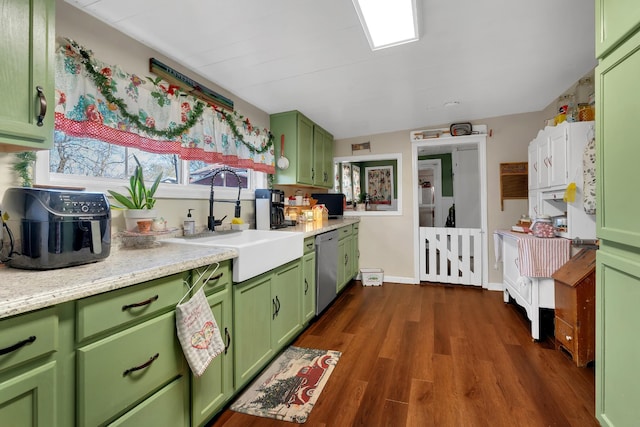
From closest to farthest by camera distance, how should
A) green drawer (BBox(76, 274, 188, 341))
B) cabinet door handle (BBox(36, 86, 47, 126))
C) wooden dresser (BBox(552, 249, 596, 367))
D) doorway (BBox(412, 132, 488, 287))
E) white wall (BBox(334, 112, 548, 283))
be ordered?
green drawer (BBox(76, 274, 188, 341)) < cabinet door handle (BBox(36, 86, 47, 126)) < wooden dresser (BBox(552, 249, 596, 367)) < white wall (BBox(334, 112, 548, 283)) < doorway (BBox(412, 132, 488, 287))

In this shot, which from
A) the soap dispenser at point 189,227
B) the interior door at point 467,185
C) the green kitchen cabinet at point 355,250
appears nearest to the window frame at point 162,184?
the soap dispenser at point 189,227

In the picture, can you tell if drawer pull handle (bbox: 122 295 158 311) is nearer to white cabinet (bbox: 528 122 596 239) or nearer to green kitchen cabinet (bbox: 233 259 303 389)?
green kitchen cabinet (bbox: 233 259 303 389)

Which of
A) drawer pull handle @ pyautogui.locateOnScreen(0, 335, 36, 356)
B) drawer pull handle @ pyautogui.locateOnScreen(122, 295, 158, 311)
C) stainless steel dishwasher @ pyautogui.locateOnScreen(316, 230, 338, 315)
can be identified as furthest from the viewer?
stainless steel dishwasher @ pyautogui.locateOnScreen(316, 230, 338, 315)

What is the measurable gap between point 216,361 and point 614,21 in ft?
7.47

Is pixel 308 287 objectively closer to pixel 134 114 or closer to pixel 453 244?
pixel 134 114

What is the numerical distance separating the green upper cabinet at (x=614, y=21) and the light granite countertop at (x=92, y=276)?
6.19ft

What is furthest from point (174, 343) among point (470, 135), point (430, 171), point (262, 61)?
point (430, 171)

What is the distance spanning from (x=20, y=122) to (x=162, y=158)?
0.99 m

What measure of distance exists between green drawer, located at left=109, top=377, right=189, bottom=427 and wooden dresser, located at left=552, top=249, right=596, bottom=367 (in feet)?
8.04

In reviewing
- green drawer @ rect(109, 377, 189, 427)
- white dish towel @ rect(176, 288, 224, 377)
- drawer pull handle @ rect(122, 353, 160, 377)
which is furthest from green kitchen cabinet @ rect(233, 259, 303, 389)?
drawer pull handle @ rect(122, 353, 160, 377)

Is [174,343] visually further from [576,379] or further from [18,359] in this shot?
[576,379]

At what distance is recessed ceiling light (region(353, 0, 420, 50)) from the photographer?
153cm

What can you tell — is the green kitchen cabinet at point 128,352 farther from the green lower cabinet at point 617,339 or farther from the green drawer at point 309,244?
the green lower cabinet at point 617,339

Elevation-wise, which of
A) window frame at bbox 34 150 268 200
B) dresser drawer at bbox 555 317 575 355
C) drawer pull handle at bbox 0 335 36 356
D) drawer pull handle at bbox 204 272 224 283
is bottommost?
dresser drawer at bbox 555 317 575 355
